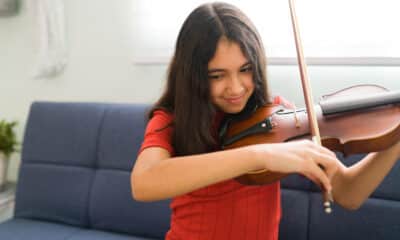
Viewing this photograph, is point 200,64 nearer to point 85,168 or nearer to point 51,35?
point 85,168

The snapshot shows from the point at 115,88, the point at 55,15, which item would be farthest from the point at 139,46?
the point at 55,15

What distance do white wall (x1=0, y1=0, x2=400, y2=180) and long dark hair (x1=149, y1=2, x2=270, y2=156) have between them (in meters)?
0.64

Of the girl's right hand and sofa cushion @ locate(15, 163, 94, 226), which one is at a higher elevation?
the girl's right hand

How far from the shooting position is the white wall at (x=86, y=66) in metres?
1.76

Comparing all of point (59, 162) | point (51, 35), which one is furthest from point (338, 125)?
point (51, 35)

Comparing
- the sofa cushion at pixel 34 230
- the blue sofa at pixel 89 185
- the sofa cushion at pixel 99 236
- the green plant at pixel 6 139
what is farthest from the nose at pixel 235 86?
the green plant at pixel 6 139

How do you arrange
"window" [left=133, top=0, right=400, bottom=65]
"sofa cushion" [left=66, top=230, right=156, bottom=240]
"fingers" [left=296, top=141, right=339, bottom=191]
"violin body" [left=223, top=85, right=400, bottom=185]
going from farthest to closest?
1. "sofa cushion" [left=66, top=230, right=156, bottom=240]
2. "window" [left=133, top=0, right=400, bottom=65]
3. "violin body" [left=223, top=85, right=400, bottom=185]
4. "fingers" [left=296, top=141, right=339, bottom=191]

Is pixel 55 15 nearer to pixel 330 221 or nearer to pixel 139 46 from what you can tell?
pixel 139 46

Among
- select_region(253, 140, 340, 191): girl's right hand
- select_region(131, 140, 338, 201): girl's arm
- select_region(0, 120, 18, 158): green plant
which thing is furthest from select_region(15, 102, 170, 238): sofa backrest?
select_region(253, 140, 340, 191): girl's right hand

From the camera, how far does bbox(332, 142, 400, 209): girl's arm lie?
34.6 inches

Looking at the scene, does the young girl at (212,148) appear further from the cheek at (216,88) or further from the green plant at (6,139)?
the green plant at (6,139)

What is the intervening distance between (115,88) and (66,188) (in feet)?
1.58

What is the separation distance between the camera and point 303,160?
2.25ft

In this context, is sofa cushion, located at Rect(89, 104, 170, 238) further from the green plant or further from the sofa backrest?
the green plant
